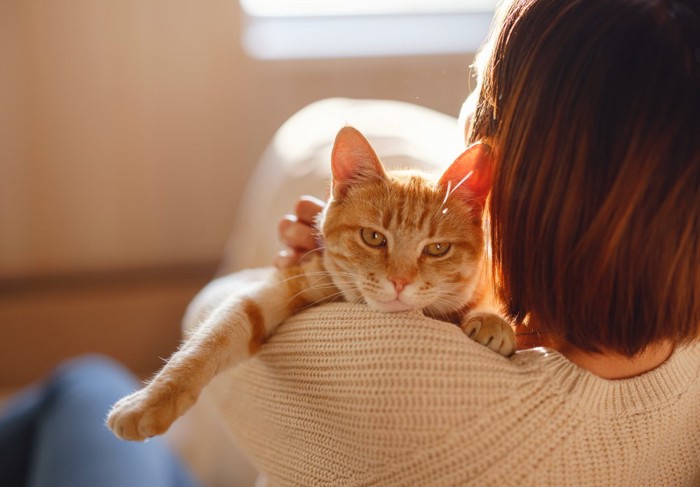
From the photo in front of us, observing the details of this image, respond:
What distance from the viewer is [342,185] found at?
1.09m

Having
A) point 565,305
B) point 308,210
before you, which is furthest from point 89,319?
point 565,305

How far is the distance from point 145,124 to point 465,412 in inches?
84.2

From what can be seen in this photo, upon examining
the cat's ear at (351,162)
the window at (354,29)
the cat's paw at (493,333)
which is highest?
the window at (354,29)

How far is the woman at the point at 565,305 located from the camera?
0.77m

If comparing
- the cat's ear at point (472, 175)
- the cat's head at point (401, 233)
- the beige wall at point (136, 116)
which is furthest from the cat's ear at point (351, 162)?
the beige wall at point (136, 116)

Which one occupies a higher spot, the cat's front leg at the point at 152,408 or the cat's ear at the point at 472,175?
the cat's ear at the point at 472,175

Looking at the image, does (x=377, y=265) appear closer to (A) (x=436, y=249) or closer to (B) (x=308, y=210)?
(A) (x=436, y=249)

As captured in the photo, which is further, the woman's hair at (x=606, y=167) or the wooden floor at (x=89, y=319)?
the wooden floor at (x=89, y=319)

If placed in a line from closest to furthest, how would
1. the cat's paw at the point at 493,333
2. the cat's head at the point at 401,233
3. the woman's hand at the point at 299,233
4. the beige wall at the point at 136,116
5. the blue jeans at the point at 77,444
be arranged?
the cat's paw at the point at 493,333
the cat's head at the point at 401,233
the woman's hand at the point at 299,233
the blue jeans at the point at 77,444
the beige wall at the point at 136,116

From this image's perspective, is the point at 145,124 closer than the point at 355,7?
Yes

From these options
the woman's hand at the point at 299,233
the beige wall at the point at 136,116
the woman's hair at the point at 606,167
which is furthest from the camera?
the beige wall at the point at 136,116

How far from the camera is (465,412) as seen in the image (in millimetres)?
807

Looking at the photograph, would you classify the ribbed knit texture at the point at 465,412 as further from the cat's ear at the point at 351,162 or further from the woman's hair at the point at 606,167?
the cat's ear at the point at 351,162

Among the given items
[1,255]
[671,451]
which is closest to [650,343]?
[671,451]
